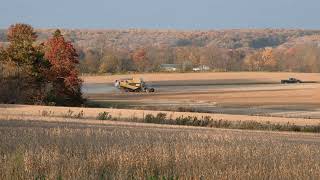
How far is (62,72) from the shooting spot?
6378 cm

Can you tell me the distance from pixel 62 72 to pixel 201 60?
12909 centimetres

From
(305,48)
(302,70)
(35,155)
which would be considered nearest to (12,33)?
(35,155)

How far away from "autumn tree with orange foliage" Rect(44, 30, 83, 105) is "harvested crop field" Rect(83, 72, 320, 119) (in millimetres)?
4548

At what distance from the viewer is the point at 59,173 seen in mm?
10430

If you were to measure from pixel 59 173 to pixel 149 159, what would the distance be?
238 cm

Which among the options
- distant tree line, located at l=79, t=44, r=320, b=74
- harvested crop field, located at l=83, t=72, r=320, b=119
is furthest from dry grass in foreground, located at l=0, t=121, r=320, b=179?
distant tree line, located at l=79, t=44, r=320, b=74

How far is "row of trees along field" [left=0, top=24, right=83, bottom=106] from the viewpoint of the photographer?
60.8 metres

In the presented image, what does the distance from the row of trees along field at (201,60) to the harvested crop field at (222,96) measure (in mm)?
22341

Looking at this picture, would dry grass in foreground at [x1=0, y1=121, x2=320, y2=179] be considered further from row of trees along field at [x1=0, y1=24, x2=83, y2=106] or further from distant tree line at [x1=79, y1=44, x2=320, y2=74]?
distant tree line at [x1=79, y1=44, x2=320, y2=74]

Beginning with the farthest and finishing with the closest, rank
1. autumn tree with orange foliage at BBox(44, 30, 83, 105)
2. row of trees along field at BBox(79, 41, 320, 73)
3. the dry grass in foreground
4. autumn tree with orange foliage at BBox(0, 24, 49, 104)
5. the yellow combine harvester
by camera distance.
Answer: row of trees along field at BBox(79, 41, 320, 73) → the yellow combine harvester → autumn tree with orange foliage at BBox(44, 30, 83, 105) → autumn tree with orange foliage at BBox(0, 24, 49, 104) → the dry grass in foreground

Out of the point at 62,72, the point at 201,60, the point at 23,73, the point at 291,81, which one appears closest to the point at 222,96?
the point at 62,72

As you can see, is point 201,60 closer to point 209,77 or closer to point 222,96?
point 209,77

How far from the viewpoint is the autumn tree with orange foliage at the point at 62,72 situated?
208ft

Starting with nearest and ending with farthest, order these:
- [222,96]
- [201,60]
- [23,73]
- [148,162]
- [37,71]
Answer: [148,162], [23,73], [37,71], [222,96], [201,60]
